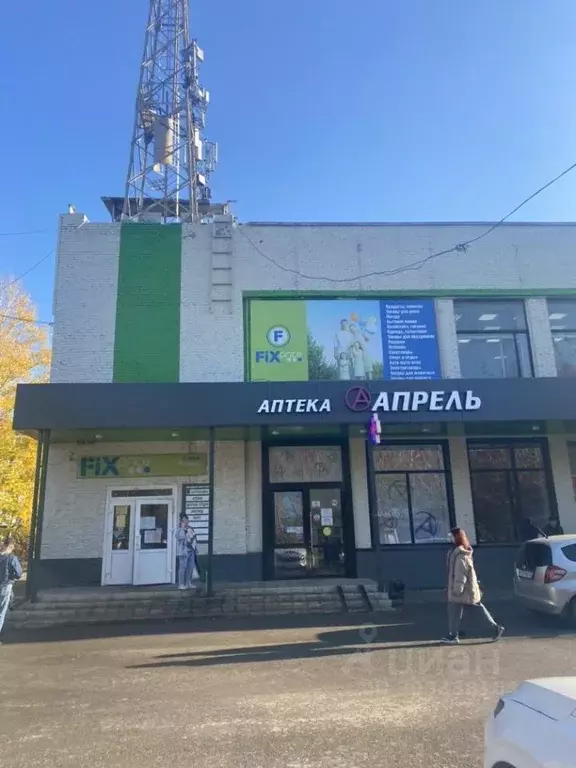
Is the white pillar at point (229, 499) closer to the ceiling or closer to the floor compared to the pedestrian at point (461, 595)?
closer to the ceiling

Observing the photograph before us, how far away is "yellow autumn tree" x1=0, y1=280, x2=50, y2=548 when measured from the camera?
19719 millimetres

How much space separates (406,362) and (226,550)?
669cm

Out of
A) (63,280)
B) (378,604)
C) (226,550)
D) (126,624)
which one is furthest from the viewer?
(63,280)

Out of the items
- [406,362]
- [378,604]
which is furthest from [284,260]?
[378,604]

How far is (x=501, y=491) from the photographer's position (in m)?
14.8

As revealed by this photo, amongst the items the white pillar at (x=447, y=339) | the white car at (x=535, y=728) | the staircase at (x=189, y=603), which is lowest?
the staircase at (x=189, y=603)

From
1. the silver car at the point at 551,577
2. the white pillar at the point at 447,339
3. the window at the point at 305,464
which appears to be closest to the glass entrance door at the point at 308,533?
the window at the point at 305,464

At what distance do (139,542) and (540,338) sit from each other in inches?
464

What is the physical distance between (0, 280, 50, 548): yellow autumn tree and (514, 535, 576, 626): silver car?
16.1 metres

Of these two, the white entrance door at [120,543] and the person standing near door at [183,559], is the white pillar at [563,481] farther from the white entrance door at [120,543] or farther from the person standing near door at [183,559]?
the white entrance door at [120,543]

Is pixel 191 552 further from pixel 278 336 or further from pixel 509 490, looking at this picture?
pixel 509 490

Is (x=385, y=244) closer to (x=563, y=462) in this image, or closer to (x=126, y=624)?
(x=563, y=462)

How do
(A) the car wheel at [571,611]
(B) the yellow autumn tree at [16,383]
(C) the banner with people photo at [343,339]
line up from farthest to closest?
(B) the yellow autumn tree at [16,383] < (C) the banner with people photo at [343,339] < (A) the car wheel at [571,611]

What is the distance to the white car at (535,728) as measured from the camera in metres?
2.58
